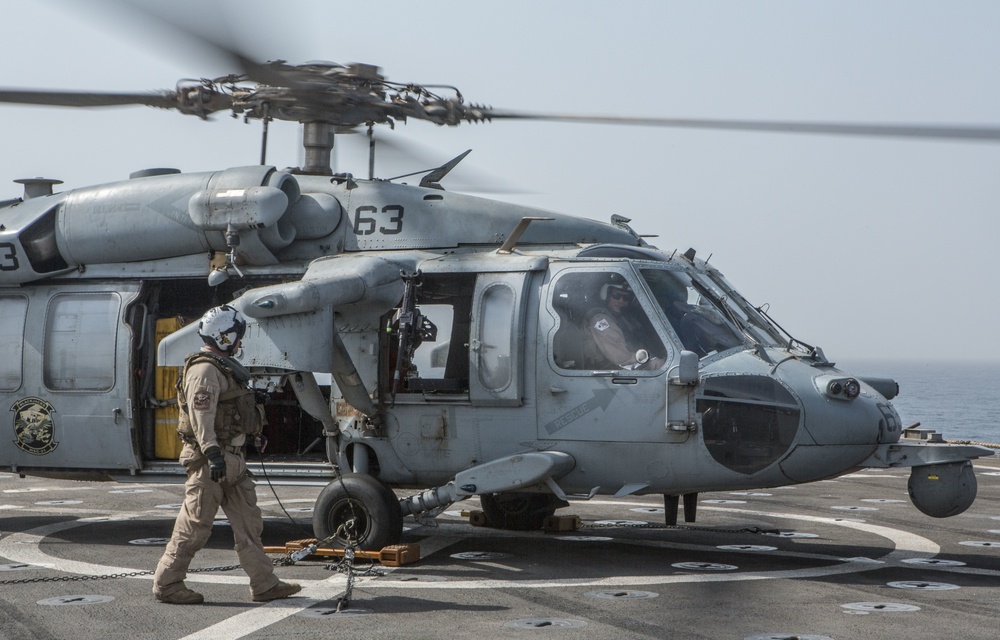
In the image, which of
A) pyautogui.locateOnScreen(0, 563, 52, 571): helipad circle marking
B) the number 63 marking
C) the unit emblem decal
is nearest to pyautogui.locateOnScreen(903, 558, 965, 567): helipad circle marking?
the number 63 marking

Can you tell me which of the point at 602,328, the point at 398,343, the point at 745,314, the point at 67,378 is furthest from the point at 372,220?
the point at 745,314

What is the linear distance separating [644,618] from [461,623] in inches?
43.0

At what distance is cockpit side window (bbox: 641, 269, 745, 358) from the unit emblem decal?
18.0 ft

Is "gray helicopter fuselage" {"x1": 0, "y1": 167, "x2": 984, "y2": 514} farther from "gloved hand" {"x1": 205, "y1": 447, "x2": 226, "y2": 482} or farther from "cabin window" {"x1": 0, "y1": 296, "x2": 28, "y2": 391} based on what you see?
"gloved hand" {"x1": 205, "y1": 447, "x2": 226, "y2": 482}

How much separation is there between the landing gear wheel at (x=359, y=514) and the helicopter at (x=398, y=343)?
0.7 inches

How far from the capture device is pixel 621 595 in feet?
25.0

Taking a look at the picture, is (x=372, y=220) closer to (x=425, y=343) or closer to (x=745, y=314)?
(x=425, y=343)

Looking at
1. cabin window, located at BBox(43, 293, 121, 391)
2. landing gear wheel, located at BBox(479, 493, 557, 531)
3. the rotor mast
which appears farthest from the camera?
landing gear wheel, located at BBox(479, 493, 557, 531)

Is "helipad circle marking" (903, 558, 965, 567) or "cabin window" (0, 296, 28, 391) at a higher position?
"cabin window" (0, 296, 28, 391)

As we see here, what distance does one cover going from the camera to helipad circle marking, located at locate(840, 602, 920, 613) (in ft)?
23.4

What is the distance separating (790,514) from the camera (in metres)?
12.5

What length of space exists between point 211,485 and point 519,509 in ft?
13.4

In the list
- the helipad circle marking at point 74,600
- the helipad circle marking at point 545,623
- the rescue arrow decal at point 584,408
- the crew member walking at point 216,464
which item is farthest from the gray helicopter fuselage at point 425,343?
the helipad circle marking at point 74,600

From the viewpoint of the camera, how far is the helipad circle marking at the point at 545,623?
6.69 m
